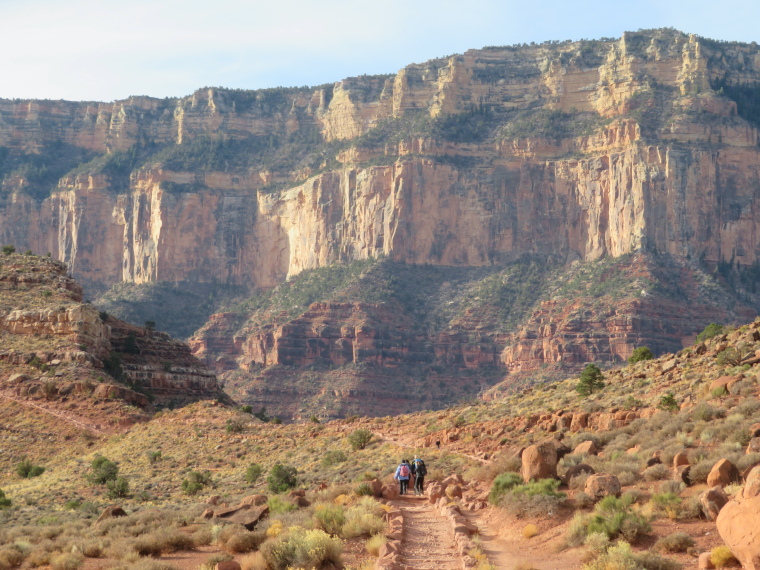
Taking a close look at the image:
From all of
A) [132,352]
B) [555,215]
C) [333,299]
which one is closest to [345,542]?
[132,352]

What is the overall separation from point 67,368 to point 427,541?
164 ft

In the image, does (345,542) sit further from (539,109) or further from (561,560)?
(539,109)

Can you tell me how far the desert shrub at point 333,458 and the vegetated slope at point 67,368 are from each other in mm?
20123

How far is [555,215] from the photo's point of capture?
176m

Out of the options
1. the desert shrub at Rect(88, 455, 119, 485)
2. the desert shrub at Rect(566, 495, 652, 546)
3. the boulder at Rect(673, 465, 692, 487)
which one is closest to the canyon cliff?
the desert shrub at Rect(88, 455, 119, 485)

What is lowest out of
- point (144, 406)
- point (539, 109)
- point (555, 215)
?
point (144, 406)

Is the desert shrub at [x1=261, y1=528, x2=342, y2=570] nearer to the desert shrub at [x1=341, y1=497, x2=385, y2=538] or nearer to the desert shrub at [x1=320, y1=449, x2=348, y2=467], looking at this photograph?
the desert shrub at [x1=341, y1=497, x2=385, y2=538]

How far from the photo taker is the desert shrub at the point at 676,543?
2252 centimetres

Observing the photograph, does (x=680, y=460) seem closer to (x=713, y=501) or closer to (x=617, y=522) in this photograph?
(x=713, y=501)

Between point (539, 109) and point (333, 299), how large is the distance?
4684 cm

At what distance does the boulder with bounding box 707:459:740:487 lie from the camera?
82.8ft

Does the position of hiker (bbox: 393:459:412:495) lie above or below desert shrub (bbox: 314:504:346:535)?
below

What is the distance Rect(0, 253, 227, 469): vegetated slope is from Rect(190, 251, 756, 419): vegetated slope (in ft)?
184

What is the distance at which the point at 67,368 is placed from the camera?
236 feet
